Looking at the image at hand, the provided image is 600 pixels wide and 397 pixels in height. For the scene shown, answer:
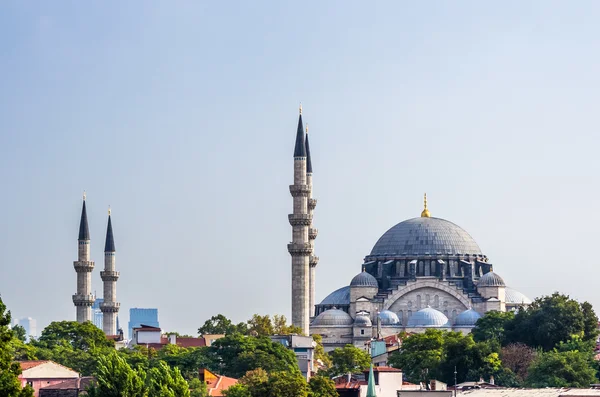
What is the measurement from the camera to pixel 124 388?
52031 millimetres

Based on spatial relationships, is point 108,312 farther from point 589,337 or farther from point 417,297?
point 589,337

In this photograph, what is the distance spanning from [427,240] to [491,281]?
21.9ft

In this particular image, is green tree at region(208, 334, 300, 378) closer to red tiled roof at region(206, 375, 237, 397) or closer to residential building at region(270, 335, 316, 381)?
residential building at region(270, 335, 316, 381)

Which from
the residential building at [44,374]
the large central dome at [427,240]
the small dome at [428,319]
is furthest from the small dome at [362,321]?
the residential building at [44,374]

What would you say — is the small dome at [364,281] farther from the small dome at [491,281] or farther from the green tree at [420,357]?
the green tree at [420,357]

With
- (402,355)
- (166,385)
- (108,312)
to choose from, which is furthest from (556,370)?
(108,312)

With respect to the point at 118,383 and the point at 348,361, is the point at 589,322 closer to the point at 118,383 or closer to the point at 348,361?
the point at 348,361

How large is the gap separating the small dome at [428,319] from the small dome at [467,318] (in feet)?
2.48

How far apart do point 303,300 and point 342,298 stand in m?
19.6

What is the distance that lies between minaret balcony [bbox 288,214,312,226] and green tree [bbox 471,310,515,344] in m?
10.3

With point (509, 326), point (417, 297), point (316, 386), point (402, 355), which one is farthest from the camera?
point (417, 297)

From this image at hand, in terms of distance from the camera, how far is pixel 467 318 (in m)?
108

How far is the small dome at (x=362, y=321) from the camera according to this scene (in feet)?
356

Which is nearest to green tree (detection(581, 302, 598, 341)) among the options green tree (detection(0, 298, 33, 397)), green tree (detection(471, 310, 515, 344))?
green tree (detection(471, 310, 515, 344))
